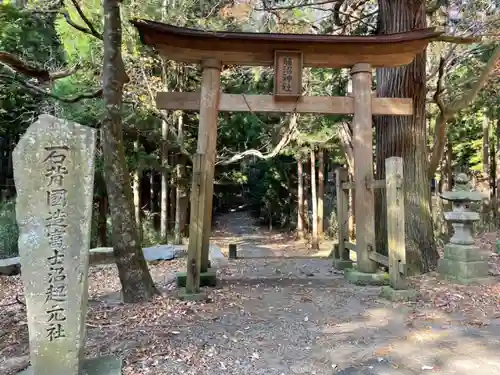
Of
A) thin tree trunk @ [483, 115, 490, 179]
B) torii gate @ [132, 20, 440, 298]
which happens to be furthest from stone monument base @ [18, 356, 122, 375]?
thin tree trunk @ [483, 115, 490, 179]

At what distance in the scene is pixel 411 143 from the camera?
21.2 feet

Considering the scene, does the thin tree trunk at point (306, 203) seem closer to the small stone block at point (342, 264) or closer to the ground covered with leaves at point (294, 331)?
the small stone block at point (342, 264)

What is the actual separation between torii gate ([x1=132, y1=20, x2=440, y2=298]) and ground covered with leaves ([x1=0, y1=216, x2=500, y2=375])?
107cm

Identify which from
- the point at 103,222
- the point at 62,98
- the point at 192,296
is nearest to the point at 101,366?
the point at 192,296

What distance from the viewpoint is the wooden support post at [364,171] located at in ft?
19.7

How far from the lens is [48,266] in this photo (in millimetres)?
2828

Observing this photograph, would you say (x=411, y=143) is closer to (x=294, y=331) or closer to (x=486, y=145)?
(x=294, y=331)

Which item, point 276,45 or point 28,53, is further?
point 28,53

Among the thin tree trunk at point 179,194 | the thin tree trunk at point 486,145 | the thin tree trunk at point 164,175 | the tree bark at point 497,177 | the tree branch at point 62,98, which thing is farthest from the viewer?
the thin tree trunk at point 486,145

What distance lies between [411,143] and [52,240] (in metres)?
5.34

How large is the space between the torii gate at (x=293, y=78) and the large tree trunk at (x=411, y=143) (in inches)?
19.0

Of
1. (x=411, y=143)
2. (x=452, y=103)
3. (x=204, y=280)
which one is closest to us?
(x=204, y=280)

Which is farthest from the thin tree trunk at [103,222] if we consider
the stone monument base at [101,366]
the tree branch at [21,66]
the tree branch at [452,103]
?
the stone monument base at [101,366]

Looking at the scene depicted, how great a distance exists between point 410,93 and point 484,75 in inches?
40.1
